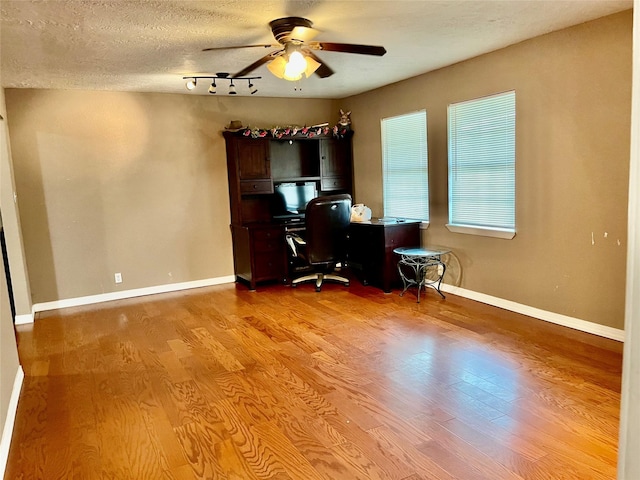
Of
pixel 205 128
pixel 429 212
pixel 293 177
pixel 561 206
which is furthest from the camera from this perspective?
pixel 293 177

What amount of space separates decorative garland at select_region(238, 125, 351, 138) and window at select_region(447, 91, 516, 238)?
6.04 feet

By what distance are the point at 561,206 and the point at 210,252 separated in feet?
13.1

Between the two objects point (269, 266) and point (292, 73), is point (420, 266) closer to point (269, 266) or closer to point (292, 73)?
point (269, 266)

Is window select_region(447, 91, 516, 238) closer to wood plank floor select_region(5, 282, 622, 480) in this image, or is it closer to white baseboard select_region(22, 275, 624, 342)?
white baseboard select_region(22, 275, 624, 342)

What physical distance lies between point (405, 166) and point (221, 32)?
9.51 ft

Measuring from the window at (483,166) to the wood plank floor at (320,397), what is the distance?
0.86m

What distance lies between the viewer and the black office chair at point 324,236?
17.1ft

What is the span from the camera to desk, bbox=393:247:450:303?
15.7 feet

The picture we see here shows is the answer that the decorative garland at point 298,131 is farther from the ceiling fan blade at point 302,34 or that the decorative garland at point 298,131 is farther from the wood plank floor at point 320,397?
the wood plank floor at point 320,397

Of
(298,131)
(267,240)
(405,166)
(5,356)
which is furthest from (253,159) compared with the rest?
(5,356)

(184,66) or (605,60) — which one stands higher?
(184,66)

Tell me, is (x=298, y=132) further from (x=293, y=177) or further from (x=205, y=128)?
(x=205, y=128)

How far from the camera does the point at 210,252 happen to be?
19.5 ft

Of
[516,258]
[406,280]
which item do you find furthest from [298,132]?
[516,258]
